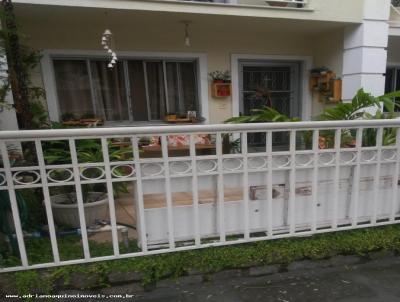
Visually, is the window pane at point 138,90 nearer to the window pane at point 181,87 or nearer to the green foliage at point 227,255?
the window pane at point 181,87

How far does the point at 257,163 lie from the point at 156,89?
3260mm

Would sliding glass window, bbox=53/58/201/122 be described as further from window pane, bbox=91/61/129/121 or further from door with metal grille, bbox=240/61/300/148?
door with metal grille, bbox=240/61/300/148

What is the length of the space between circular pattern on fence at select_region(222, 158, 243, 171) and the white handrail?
20 centimetres

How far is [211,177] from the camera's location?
1.80 metres

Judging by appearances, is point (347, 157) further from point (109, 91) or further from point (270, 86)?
point (109, 91)

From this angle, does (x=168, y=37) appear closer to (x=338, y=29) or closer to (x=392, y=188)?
(x=338, y=29)

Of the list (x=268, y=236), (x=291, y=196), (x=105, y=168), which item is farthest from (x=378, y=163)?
(x=105, y=168)

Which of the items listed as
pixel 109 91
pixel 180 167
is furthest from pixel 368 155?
pixel 109 91

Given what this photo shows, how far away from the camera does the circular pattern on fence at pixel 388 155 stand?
2.00 metres

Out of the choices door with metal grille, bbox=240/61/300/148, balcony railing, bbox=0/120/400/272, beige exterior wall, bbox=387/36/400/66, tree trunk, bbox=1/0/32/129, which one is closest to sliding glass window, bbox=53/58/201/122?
door with metal grille, bbox=240/61/300/148

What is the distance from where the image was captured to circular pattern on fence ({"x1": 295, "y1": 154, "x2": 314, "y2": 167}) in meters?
1.86

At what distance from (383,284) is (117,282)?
1740mm

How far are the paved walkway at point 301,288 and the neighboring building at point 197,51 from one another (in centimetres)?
320

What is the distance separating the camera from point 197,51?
15.1ft
